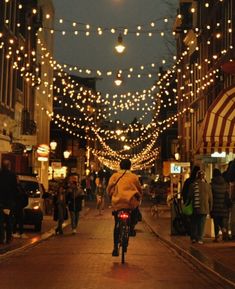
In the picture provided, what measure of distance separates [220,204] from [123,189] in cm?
613

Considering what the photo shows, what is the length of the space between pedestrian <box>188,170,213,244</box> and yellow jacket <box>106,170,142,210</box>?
4.93 m

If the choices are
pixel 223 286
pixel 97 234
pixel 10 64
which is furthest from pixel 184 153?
pixel 223 286

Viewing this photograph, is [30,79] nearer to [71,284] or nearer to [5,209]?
[5,209]

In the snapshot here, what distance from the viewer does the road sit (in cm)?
1123

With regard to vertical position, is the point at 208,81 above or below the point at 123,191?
above

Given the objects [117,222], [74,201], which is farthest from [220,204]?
[117,222]

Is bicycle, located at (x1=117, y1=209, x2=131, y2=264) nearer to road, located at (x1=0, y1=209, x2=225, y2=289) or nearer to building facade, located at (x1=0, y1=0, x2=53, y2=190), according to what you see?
road, located at (x1=0, y1=209, x2=225, y2=289)

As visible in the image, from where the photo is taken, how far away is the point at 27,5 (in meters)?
46.7

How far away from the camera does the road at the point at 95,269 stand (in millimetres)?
11227

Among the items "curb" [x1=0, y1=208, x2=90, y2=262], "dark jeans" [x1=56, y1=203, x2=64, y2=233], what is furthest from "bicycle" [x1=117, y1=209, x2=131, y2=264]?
"dark jeans" [x1=56, y1=203, x2=64, y2=233]

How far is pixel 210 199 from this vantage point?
19.2 m

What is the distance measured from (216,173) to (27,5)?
96.3ft

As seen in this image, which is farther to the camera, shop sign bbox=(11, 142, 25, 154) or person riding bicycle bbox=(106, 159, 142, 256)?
shop sign bbox=(11, 142, 25, 154)

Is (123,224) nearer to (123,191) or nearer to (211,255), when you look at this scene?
(123,191)
